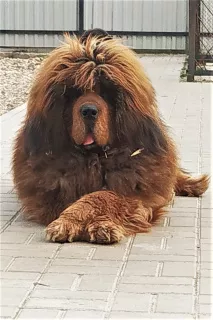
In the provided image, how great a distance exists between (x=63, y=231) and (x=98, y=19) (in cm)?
1444

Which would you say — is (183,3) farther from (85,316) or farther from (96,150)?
(85,316)

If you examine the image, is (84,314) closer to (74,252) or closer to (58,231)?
(74,252)

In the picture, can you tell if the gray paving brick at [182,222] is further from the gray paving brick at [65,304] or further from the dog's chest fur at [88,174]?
the gray paving brick at [65,304]

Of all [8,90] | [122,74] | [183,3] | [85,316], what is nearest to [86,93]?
[122,74]

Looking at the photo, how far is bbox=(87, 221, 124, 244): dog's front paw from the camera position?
15.3 feet

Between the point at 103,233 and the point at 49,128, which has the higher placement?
the point at 49,128

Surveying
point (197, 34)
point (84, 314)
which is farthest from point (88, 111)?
point (197, 34)

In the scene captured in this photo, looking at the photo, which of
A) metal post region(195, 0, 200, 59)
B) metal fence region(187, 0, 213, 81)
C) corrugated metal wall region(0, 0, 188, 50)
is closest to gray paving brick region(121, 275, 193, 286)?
metal fence region(187, 0, 213, 81)

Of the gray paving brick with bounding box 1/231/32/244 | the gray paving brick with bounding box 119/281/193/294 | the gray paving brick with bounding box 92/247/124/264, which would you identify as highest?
the gray paving brick with bounding box 119/281/193/294

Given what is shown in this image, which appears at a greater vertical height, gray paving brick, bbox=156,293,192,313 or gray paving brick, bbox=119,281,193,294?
gray paving brick, bbox=156,293,192,313

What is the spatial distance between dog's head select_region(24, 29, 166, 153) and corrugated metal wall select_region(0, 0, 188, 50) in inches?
532

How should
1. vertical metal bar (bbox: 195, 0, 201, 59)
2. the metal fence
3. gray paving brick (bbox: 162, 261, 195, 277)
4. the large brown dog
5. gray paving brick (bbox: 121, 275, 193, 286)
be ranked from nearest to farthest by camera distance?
gray paving brick (bbox: 121, 275, 193, 286) → gray paving brick (bbox: 162, 261, 195, 277) → the large brown dog → the metal fence → vertical metal bar (bbox: 195, 0, 201, 59)

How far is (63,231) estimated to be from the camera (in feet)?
15.4

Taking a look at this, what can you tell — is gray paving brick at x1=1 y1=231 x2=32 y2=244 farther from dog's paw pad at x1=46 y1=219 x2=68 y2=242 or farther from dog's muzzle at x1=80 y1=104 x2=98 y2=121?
dog's muzzle at x1=80 y1=104 x2=98 y2=121
